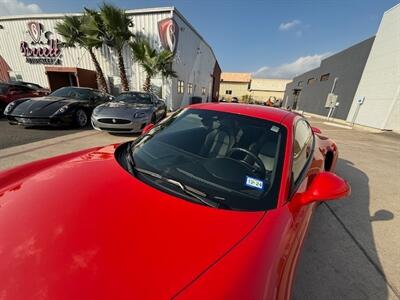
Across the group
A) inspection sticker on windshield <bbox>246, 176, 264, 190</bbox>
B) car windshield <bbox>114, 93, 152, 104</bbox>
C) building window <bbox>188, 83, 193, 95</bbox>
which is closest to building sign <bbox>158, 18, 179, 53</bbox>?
building window <bbox>188, 83, 193, 95</bbox>

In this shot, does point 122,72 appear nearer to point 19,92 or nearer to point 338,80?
point 19,92

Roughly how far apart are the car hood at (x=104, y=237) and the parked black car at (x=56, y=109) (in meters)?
5.35

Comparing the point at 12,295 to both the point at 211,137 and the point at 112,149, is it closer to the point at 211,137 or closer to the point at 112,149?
the point at 112,149

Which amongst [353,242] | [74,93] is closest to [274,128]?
[353,242]

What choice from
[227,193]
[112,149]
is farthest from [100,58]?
[227,193]

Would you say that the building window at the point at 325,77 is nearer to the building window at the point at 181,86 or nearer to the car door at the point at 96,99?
the building window at the point at 181,86

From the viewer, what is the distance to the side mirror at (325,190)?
1.35 m

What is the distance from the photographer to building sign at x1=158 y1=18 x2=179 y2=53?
39.6 ft

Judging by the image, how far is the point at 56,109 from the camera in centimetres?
589

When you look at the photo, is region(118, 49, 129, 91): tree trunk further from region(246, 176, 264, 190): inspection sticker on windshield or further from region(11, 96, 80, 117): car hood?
region(246, 176, 264, 190): inspection sticker on windshield

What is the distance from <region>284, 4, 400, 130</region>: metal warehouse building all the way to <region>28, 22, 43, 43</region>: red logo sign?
2423 cm

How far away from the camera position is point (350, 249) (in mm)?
2154

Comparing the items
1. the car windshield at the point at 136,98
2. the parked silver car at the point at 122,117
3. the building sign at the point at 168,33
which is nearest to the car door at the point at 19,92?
the car windshield at the point at 136,98

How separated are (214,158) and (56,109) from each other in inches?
244
